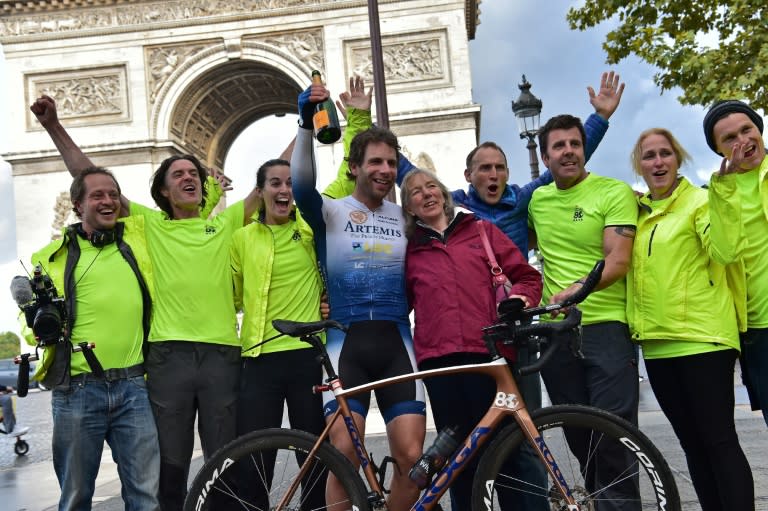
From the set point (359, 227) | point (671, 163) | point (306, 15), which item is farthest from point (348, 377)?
point (306, 15)

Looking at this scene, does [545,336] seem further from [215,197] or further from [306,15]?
[306,15]

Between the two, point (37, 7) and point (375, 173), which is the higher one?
point (37, 7)

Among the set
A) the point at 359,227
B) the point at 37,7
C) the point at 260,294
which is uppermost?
the point at 37,7

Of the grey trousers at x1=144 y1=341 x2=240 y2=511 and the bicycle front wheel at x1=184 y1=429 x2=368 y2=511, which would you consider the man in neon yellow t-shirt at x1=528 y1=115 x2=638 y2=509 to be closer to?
the bicycle front wheel at x1=184 y1=429 x2=368 y2=511

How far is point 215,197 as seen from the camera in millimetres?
4980

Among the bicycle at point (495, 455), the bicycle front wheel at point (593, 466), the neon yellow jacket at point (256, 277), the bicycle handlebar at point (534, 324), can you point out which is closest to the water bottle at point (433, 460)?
the bicycle at point (495, 455)

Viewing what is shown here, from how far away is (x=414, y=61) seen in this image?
24.5m

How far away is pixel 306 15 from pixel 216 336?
22902 millimetres

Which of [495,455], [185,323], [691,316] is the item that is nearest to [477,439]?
[495,455]

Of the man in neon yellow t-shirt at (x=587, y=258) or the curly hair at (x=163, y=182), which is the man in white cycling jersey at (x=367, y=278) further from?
the curly hair at (x=163, y=182)

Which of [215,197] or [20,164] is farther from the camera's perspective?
[20,164]

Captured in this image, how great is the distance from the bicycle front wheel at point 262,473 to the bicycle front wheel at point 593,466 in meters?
0.52

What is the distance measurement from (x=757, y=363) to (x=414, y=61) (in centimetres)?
2178

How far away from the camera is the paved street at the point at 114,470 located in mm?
5465
